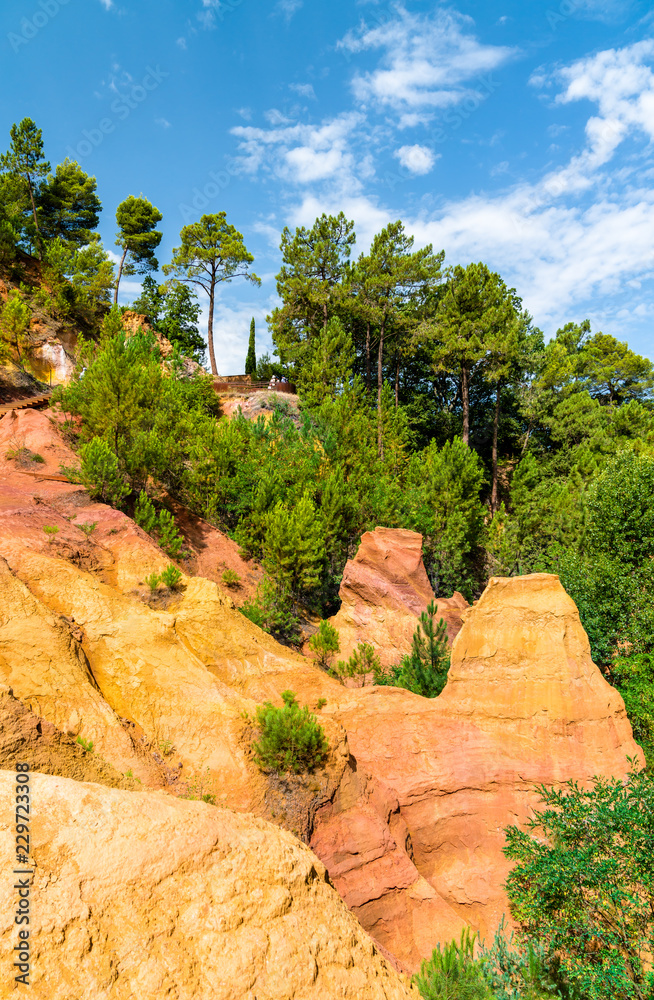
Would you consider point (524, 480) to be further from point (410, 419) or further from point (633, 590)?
point (633, 590)

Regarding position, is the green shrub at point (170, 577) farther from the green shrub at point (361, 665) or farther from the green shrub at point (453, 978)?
the green shrub at point (453, 978)

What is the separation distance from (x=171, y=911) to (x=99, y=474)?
1323cm

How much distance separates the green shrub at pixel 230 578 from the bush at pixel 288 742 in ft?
33.9

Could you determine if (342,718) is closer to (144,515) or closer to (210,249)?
(144,515)

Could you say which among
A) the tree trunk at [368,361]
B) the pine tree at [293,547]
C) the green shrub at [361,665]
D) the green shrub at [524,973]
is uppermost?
the tree trunk at [368,361]

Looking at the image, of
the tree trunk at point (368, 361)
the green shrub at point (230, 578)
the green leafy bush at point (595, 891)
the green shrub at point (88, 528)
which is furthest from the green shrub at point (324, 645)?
the tree trunk at point (368, 361)

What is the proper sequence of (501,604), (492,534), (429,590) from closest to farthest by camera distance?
(501,604) → (429,590) → (492,534)

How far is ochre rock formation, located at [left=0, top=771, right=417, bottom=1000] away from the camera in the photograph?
3.55 meters

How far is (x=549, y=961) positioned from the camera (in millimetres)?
7059

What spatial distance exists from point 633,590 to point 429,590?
25.1ft

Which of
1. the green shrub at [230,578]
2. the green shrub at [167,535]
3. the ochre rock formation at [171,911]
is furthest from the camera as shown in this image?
the green shrub at [230,578]

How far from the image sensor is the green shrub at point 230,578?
1823 centimetres

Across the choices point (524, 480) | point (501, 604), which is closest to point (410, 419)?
point (524, 480)

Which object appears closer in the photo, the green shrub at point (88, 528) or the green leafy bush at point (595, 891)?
the green leafy bush at point (595, 891)
